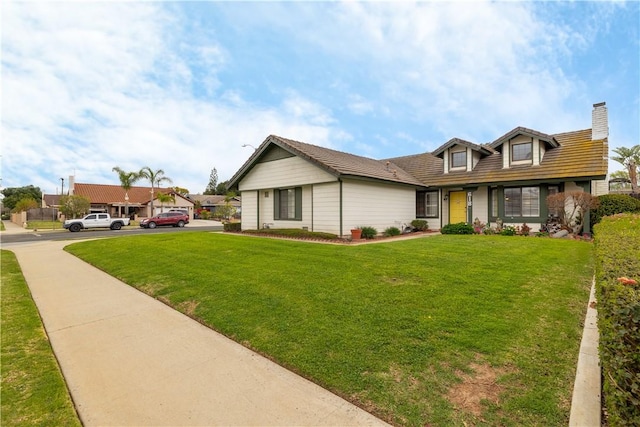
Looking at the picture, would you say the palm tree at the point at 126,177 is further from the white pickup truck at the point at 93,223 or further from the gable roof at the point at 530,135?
the gable roof at the point at 530,135

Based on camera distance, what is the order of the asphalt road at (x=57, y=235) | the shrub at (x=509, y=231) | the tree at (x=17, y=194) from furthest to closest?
the tree at (x=17, y=194) < the asphalt road at (x=57, y=235) < the shrub at (x=509, y=231)

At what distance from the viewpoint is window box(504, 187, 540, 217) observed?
49.6ft

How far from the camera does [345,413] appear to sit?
2.77 m

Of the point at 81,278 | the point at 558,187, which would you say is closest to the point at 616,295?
the point at 81,278

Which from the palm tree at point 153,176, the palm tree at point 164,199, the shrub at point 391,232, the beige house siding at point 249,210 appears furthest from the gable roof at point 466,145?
the palm tree at point 164,199

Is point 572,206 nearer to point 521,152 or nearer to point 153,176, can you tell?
point 521,152

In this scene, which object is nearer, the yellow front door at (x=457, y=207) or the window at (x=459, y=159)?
the yellow front door at (x=457, y=207)

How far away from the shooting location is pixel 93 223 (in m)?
29.2

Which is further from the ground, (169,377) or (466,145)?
(466,145)

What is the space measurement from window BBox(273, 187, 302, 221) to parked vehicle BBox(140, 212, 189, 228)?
66.8 ft

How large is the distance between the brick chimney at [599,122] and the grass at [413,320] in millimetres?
10718

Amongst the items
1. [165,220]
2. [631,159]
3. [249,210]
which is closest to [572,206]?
[249,210]

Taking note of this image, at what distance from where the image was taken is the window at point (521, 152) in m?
15.8

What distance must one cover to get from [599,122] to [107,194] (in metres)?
57.8
